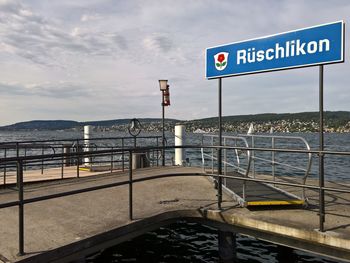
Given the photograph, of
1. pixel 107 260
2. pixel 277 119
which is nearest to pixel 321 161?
pixel 107 260

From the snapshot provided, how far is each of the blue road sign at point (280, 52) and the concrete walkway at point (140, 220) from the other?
228 centimetres

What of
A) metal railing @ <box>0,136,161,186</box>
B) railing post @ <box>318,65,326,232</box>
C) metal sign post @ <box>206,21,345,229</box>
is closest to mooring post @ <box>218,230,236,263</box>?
metal sign post @ <box>206,21,345,229</box>

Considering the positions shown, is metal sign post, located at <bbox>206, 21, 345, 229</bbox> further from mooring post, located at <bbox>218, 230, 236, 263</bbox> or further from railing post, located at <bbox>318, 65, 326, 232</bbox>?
mooring post, located at <bbox>218, 230, 236, 263</bbox>

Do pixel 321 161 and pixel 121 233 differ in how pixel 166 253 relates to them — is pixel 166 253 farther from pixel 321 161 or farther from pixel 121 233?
pixel 321 161

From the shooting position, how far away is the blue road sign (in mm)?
5043

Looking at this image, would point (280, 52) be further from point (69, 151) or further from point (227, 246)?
point (69, 151)

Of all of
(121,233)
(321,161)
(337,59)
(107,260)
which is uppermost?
(337,59)

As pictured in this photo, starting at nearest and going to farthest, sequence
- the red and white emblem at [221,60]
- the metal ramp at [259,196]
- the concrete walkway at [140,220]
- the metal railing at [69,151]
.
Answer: the concrete walkway at [140,220] → the metal ramp at [259,196] → the red and white emblem at [221,60] → the metal railing at [69,151]

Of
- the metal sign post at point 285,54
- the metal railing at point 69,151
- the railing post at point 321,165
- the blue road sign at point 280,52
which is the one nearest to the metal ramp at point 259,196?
the metal sign post at point 285,54

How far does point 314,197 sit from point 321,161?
110 inches

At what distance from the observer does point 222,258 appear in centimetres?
640

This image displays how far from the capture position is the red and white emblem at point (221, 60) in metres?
6.46

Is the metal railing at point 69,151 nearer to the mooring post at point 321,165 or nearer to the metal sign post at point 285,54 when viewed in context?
the metal sign post at point 285,54

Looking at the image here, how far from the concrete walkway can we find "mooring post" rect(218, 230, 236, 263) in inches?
13.4
